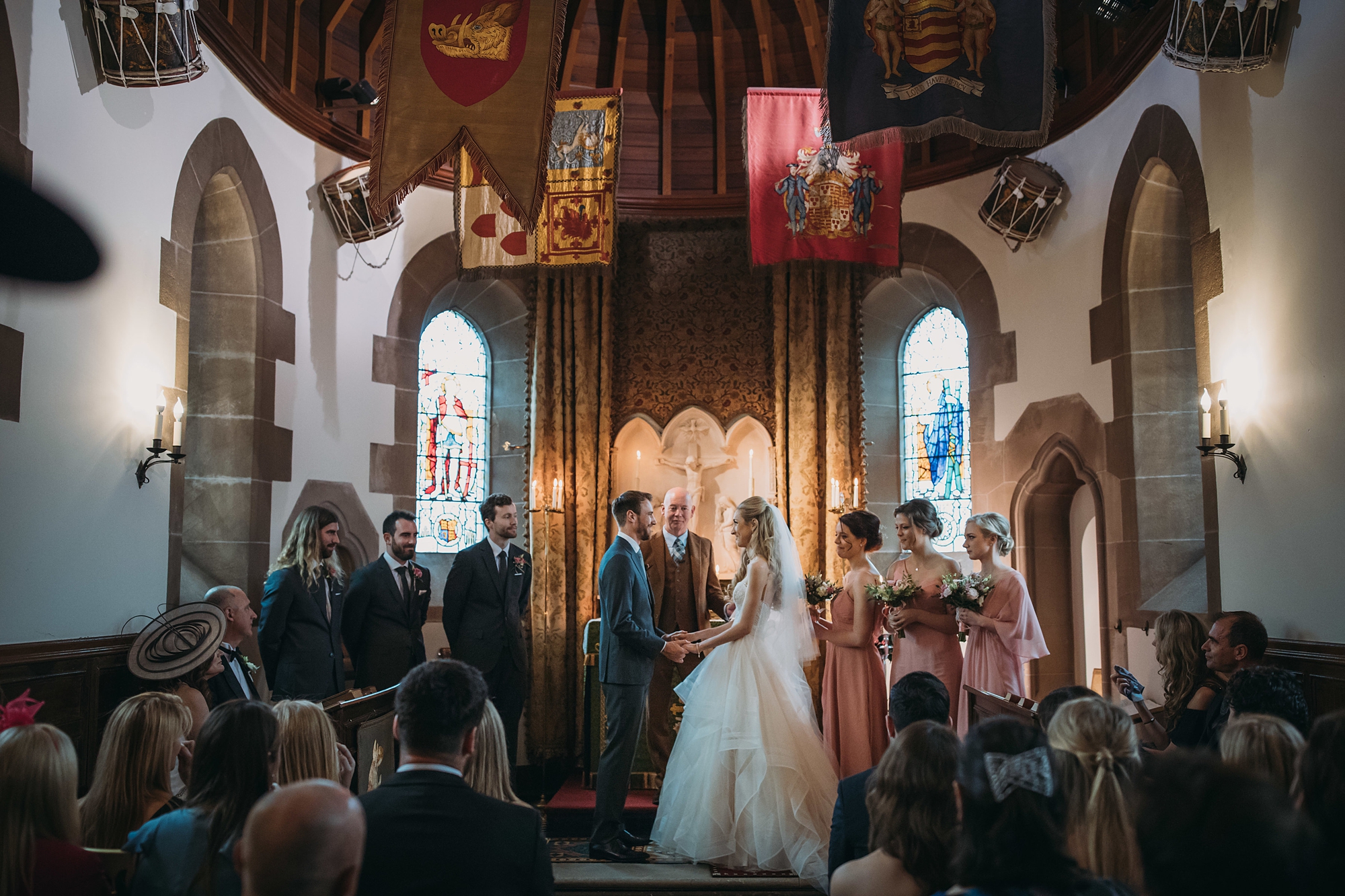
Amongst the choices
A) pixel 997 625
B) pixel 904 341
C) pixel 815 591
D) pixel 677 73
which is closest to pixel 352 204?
pixel 677 73

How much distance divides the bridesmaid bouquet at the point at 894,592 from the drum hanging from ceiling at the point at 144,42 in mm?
4033

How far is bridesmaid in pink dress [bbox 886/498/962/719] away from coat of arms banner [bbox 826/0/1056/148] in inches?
77.8

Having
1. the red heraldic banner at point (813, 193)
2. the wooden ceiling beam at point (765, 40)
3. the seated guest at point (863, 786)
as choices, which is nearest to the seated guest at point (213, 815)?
the seated guest at point (863, 786)

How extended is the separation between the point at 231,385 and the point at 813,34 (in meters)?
5.12

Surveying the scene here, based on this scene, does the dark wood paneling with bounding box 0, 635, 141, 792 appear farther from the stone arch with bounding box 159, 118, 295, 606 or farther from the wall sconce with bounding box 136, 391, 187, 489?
the stone arch with bounding box 159, 118, 295, 606

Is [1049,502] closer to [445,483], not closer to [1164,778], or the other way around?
[445,483]

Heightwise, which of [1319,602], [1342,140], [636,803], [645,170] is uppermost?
[645,170]

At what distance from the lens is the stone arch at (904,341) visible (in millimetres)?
7746

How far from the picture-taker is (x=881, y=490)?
28.6 feet

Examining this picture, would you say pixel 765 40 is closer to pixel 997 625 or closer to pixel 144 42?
pixel 144 42

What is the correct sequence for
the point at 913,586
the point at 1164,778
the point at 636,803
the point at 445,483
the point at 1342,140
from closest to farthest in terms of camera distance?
the point at 1164,778
the point at 1342,140
the point at 913,586
the point at 636,803
the point at 445,483

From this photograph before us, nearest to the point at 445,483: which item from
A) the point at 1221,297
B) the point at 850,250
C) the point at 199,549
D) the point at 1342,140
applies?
the point at 199,549

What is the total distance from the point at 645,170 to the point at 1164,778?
8203mm

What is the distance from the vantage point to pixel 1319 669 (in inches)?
163
